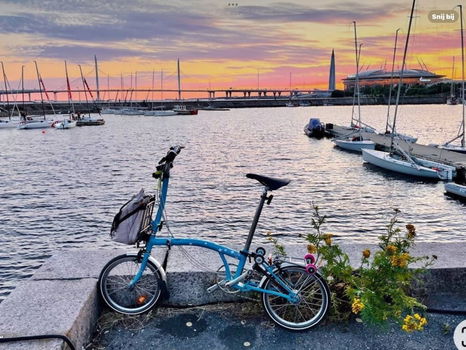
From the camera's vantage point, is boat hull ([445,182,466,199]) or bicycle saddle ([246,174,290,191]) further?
boat hull ([445,182,466,199])

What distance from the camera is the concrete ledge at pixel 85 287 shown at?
10.5ft

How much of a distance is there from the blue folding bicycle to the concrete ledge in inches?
8.0

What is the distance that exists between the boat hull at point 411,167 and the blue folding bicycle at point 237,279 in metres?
23.9

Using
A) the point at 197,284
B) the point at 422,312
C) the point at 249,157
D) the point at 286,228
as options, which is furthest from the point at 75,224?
the point at 249,157

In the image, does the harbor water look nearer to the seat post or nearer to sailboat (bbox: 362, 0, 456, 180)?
sailboat (bbox: 362, 0, 456, 180)

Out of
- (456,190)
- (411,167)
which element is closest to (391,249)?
(456,190)

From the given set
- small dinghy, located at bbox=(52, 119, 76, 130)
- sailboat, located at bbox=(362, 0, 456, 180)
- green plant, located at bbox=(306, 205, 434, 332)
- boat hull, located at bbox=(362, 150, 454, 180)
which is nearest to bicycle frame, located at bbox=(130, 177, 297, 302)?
green plant, located at bbox=(306, 205, 434, 332)

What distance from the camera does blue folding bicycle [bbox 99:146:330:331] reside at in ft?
12.0

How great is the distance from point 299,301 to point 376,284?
670 millimetres

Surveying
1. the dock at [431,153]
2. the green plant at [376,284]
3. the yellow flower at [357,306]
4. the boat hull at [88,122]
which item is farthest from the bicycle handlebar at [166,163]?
the boat hull at [88,122]

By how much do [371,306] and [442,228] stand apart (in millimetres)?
15246

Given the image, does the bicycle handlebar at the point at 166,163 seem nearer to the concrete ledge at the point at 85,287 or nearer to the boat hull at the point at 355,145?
the concrete ledge at the point at 85,287

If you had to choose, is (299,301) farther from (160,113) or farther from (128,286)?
(160,113)

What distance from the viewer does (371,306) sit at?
3398mm
